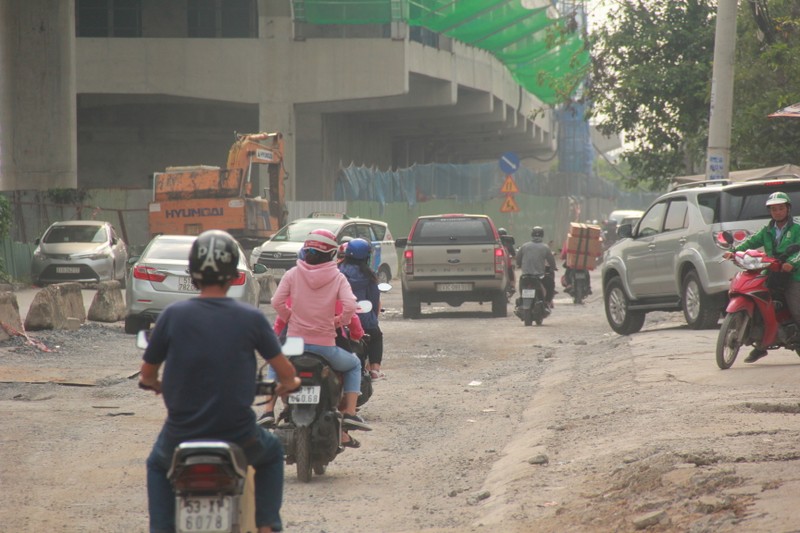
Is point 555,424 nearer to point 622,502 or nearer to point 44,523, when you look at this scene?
point 622,502

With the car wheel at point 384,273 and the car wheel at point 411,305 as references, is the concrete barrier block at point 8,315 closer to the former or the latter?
the car wheel at point 411,305

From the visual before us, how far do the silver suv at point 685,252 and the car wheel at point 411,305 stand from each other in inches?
216

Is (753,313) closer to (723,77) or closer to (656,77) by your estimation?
(723,77)

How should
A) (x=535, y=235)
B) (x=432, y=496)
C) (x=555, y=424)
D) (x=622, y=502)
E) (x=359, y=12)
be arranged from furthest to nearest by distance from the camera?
(x=359, y=12)
(x=535, y=235)
(x=555, y=424)
(x=432, y=496)
(x=622, y=502)

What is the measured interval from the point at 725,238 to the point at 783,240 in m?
2.79

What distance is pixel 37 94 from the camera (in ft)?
117

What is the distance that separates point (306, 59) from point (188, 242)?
77.7ft

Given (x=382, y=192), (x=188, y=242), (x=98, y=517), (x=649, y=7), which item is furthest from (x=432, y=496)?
(x=382, y=192)

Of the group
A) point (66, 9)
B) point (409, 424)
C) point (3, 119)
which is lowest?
point (409, 424)

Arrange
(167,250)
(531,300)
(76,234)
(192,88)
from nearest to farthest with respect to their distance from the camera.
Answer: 1. (167,250)
2. (531,300)
3. (76,234)
4. (192,88)

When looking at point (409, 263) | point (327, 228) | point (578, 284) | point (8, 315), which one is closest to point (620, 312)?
point (409, 263)

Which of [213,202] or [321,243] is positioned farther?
[213,202]

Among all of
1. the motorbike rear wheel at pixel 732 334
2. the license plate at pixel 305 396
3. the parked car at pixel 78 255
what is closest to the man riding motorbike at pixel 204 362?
the license plate at pixel 305 396

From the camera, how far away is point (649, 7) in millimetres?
34781
